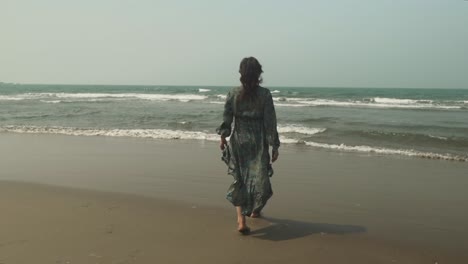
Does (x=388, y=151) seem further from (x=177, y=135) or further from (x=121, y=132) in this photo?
(x=121, y=132)

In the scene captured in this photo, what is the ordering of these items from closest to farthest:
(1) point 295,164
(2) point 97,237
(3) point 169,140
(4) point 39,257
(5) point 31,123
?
1. (4) point 39,257
2. (2) point 97,237
3. (1) point 295,164
4. (3) point 169,140
5. (5) point 31,123

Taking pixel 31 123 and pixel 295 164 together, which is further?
pixel 31 123

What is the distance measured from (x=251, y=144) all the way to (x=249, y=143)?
2 cm

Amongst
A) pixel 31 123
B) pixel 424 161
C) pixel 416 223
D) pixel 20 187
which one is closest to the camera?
pixel 416 223

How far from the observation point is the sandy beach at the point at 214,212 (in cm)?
352

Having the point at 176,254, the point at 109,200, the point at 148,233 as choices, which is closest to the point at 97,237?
the point at 148,233

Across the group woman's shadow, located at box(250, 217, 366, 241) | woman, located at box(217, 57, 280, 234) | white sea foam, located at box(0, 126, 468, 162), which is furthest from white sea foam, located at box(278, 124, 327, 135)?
woman, located at box(217, 57, 280, 234)

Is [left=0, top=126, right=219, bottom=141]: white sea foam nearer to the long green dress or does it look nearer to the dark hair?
the long green dress

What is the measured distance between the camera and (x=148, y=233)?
155 inches

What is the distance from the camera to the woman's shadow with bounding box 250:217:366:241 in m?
3.98

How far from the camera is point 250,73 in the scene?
156 inches

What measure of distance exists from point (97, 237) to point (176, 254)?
2.77ft

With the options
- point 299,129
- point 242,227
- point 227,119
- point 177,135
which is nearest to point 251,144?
point 227,119

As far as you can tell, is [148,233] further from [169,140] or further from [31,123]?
[31,123]
